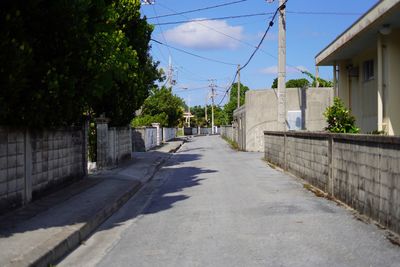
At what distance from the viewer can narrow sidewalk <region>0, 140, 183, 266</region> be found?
6.89 metres

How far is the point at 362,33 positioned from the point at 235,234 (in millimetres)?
11016

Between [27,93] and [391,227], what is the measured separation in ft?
22.6

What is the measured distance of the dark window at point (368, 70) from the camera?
20.5m

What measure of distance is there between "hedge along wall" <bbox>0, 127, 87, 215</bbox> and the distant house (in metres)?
9.05

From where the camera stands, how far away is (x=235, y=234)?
8484mm

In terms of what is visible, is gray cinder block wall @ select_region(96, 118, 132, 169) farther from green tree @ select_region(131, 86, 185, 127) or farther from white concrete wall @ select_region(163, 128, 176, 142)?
green tree @ select_region(131, 86, 185, 127)

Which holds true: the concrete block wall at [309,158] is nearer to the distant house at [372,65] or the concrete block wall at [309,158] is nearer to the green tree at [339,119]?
the green tree at [339,119]

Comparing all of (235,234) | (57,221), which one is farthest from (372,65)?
(57,221)

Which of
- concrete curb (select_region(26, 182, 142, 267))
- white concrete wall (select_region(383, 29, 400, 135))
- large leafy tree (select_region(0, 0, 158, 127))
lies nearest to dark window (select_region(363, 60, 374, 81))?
white concrete wall (select_region(383, 29, 400, 135))

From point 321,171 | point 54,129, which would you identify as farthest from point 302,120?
point 54,129

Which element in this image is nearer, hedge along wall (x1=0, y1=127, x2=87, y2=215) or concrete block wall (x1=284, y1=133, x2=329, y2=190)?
hedge along wall (x1=0, y1=127, x2=87, y2=215)

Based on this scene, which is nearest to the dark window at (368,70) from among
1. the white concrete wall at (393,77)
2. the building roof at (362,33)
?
the building roof at (362,33)

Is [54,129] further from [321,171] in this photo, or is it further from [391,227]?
[391,227]

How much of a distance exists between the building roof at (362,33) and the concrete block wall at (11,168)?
946cm
